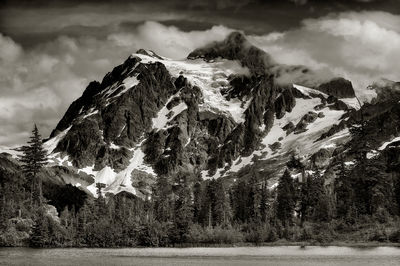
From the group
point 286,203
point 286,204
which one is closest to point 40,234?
point 286,204

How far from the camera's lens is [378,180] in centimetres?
13450

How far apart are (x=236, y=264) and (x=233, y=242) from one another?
57.4 meters

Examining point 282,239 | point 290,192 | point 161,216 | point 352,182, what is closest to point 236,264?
point 282,239

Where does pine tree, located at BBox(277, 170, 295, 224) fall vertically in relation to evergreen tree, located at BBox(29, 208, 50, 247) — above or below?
above

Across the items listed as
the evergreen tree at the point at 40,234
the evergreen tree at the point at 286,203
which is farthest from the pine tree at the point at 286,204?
the evergreen tree at the point at 40,234

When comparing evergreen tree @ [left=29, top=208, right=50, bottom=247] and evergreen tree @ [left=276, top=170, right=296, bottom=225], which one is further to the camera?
evergreen tree @ [left=276, top=170, right=296, bottom=225]

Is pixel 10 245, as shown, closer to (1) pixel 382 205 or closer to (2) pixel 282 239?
(2) pixel 282 239

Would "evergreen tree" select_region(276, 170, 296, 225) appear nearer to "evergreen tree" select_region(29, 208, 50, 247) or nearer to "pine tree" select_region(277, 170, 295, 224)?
"pine tree" select_region(277, 170, 295, 224)

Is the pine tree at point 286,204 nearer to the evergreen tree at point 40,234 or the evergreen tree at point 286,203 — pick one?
the evergreen tree at point 286,203

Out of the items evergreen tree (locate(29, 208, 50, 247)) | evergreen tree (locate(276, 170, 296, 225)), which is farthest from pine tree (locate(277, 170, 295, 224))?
evergreen tree (locate(29, 208, 50, 247))

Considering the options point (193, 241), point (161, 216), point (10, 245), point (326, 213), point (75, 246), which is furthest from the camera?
point (161, 216)

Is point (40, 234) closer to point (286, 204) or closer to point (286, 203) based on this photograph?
point (286, 204)

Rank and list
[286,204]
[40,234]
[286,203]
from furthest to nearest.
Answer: [286,203]
[286,204]
[40,234]

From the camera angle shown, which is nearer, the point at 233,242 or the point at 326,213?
the point at 233,242
